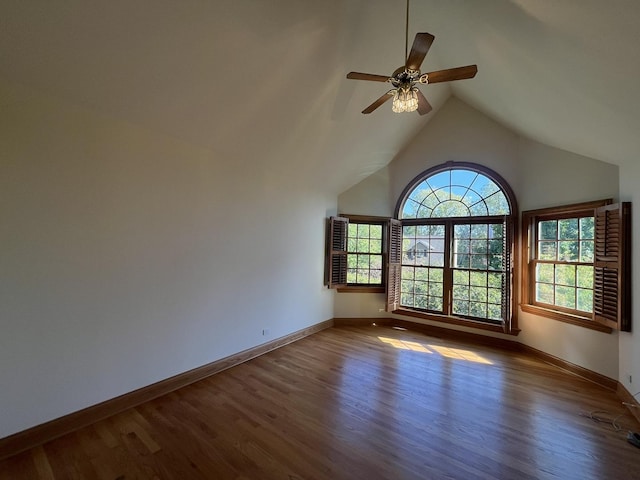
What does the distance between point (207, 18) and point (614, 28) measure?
2610mm

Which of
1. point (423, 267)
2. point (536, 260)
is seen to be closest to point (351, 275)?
point (423, 267)

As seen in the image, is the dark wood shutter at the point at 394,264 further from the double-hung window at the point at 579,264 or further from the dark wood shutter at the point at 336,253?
the double-hung window at the point at 579,264

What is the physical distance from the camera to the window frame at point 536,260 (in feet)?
10.7

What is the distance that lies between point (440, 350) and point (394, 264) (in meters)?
1.62

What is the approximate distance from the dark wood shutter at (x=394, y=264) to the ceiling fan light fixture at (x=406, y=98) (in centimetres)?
297

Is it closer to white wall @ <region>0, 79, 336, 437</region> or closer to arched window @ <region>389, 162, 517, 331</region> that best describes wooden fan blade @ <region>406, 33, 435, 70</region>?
white wall @ <region>0, 79, 336, 437</region>

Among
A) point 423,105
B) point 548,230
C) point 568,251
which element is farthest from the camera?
point 548,230

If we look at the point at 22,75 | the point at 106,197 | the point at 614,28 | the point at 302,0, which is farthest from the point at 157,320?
the point at 614,28

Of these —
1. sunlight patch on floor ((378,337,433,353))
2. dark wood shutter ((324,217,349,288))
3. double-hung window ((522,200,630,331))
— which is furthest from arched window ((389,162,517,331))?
dark wood shutter ((324,217,349,288))

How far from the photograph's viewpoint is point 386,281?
5059 mm

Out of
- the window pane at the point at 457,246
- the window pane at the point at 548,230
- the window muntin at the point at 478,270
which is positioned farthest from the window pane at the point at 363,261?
the window pane at the point at 548,230

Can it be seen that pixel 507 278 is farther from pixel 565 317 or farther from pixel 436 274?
pixel 436 274

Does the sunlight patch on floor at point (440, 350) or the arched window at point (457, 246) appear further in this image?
the arched window at point (457, 246)

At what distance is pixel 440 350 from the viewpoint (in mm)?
4008
